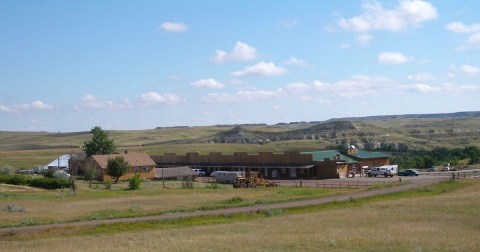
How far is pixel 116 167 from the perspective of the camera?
296ft

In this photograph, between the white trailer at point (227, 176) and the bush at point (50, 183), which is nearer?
the bush at point (50, 183)

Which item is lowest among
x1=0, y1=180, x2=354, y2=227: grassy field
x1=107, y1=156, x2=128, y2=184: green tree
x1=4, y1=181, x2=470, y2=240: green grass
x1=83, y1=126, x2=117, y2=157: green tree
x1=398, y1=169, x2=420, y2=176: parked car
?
x1=4, y1=181, x2=470, y2=240: green grass

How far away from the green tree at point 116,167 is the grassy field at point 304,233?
174 ft

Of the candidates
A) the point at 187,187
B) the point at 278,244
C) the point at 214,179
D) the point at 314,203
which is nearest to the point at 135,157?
the point at 214,179

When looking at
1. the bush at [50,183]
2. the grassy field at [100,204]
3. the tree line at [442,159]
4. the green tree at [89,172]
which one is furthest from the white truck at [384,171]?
the bush at [50,183]

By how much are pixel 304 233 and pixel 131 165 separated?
2845 inches

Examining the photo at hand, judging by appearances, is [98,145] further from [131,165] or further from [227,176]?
[227,176]

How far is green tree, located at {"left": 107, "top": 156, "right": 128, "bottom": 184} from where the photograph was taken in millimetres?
90188

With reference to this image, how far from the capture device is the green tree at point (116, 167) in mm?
90188

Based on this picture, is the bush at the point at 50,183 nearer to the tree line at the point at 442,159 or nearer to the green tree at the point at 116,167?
the green tree at the point at 116,167

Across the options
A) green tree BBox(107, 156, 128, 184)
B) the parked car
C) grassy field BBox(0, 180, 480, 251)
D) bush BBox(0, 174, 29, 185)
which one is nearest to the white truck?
the parked car

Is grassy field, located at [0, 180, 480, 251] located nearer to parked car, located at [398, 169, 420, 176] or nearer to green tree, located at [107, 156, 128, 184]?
parked car, located at [398, 169, 420, 176]

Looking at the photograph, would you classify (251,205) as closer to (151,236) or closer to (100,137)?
(151,236)

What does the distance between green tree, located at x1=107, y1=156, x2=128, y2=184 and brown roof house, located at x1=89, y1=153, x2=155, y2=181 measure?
2.23 m
